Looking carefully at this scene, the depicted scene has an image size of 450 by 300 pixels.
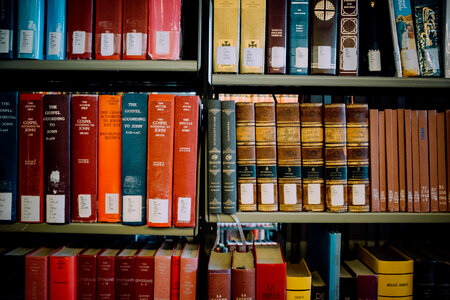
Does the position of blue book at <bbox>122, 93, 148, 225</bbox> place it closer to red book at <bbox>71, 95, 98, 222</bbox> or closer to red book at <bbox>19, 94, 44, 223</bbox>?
red book at <bbox>71, 95, 98, 222</bbox>

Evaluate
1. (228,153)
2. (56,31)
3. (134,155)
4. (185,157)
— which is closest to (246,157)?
(228,153)

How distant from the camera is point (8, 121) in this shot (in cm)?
81

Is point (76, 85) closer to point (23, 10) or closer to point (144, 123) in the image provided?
point (23, 10)

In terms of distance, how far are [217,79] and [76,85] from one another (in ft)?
2.12

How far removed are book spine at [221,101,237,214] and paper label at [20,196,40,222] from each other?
536 millimetres

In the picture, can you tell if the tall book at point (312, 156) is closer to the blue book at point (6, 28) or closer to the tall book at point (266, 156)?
the tall book at point (266, 156)

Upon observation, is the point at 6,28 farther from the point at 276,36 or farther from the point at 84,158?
the point at 276,36

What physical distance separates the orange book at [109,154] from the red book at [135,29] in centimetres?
→ 14

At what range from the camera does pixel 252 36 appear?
32.8 inches

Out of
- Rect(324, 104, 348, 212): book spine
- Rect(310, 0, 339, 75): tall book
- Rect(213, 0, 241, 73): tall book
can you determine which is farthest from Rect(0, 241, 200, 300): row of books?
Rect(310, 0, 339, 75): tall book

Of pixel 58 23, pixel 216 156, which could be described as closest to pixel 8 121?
pixel 58 23

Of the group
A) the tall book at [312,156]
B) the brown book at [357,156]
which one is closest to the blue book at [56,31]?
the tall book at [312,156]

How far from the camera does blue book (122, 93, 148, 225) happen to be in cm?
80

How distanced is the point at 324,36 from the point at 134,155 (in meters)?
0.66
